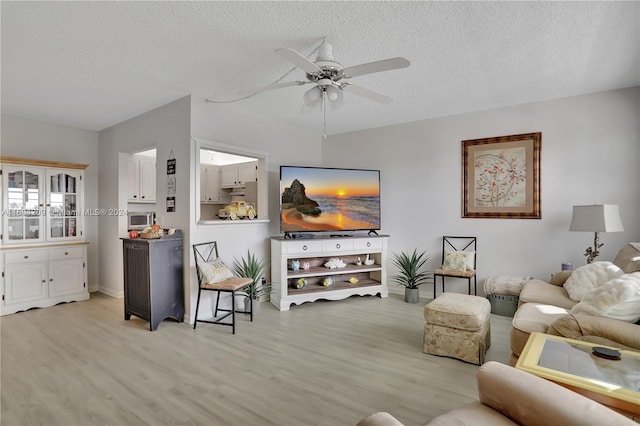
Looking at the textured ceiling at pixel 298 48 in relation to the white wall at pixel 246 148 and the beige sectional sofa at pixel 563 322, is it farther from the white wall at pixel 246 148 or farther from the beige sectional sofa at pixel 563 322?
the beige sectional sofa at pixel 563 322

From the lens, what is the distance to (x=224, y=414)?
1979 mm

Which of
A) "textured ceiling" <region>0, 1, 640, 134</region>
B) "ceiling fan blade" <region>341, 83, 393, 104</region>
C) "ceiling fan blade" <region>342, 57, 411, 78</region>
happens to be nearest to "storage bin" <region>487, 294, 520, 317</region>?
"textured ceiling" <region>0, 1, 640, 134</region>

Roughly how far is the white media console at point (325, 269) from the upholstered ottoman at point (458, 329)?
1795 millimetres

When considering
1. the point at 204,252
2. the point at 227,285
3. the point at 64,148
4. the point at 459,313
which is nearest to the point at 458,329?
the point at 459,313

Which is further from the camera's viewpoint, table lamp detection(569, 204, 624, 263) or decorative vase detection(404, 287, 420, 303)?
decorative vase detection(404, 287, 420, 303)

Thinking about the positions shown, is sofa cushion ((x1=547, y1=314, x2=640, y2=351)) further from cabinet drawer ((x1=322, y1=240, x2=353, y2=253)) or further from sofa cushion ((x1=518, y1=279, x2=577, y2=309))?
cabinet drawer ((x1=322, y1=240, x2=353, y2=253))

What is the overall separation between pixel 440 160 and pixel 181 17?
11.8 feet

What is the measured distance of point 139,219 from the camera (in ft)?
16.7

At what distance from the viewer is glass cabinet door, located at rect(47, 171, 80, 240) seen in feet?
14.3

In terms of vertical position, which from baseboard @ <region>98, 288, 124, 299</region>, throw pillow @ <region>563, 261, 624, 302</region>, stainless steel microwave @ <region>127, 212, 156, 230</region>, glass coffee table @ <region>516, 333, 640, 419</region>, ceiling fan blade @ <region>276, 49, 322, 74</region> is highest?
ceiling fan blade @ <region>276, 49, 322, 74</region>

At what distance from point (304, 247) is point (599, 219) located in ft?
10.3

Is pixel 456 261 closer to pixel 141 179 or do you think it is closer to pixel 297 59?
pixel 297 59

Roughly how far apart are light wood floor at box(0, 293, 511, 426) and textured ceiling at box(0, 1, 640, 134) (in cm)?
250

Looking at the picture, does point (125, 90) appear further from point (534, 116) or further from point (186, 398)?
point (534, 116)
